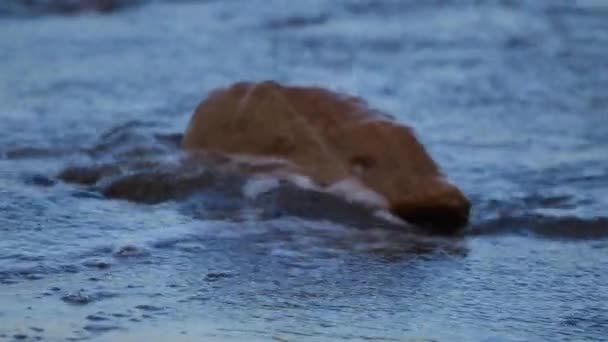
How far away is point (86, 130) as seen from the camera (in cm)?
555

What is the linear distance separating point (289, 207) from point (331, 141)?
1.17ft

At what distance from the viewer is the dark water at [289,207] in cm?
329

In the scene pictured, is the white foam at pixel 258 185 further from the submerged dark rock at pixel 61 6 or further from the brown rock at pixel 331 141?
the submerged dark rock at pixel 61 6

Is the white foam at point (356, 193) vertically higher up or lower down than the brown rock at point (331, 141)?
lower down

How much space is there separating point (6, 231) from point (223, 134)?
1137 millimetres

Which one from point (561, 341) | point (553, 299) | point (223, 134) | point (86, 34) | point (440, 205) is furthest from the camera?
point (86, 34)

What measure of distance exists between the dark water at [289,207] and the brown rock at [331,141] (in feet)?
0.41

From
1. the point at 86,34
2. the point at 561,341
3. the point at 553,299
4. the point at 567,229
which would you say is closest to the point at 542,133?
the point at 567,229

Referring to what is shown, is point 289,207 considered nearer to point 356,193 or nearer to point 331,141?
point 356,193

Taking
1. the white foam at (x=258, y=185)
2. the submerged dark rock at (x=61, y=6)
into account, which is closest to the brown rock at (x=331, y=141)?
the white foam at (x=258, y=185)

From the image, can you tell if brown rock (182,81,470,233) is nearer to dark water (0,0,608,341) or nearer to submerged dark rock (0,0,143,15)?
dark water (0,0,608,341)

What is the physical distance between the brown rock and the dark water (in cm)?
12

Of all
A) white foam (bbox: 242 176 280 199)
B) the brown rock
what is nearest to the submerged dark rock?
the brown rock

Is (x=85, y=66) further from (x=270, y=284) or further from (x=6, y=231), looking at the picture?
(x=270, y=284)
